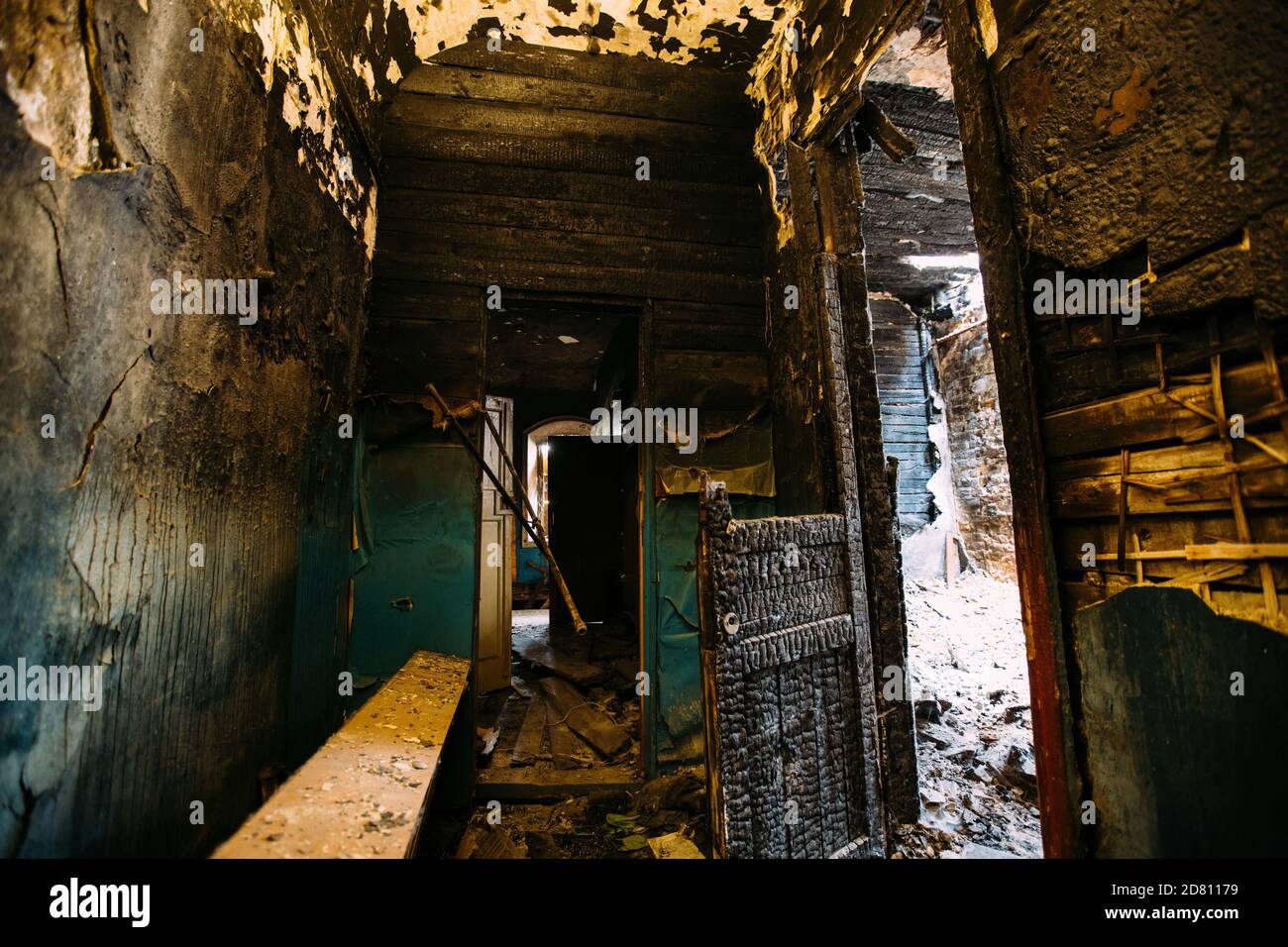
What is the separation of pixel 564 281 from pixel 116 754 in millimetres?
3013

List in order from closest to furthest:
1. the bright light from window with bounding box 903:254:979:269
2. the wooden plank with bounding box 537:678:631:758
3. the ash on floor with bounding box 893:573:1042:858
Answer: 1. the ash on floor with bounding box 893:573:1042:858
2. the wooden plank with bounding box 537:678:631:758
3. the bright light from window with bounding box 903:254:979:269

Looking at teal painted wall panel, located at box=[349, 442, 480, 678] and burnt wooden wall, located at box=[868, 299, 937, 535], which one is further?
burnt wooden wall, located at box=[868, 299, 937, 535]

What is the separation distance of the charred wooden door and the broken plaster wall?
169cm

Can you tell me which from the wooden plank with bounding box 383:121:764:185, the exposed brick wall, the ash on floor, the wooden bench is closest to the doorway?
the wooden plank with bounding box 383:121:764:185

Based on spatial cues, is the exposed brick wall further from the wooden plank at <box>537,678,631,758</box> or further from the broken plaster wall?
the broken plaster wall

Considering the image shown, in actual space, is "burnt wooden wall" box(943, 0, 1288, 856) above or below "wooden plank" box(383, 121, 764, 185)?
below

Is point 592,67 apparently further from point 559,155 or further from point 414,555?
point 414,555

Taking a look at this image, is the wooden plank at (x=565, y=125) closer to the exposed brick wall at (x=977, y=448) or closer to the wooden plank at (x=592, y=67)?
the wooden plank at (x=592, y=67)

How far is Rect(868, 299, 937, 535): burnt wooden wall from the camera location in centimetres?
664

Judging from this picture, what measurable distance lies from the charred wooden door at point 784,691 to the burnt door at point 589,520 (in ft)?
17.2

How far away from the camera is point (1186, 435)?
3.99ft

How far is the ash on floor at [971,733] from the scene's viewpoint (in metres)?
2.36
